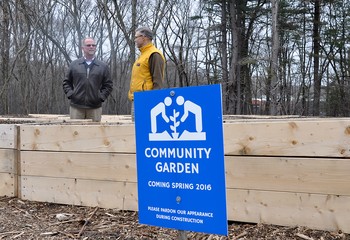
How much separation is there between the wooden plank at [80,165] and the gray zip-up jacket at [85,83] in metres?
1.66

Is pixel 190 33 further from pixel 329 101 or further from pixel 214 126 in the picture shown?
pixel 214 126

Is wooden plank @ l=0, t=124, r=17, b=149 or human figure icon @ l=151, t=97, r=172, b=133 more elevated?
human figure icon @ l=151, t=97, r=172, b=133

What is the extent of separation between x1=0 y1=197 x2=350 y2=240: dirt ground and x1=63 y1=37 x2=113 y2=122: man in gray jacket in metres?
2.05

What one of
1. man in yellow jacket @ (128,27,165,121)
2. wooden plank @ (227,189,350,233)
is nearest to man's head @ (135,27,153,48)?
man in yellow jacket @ (128,27,165,121)

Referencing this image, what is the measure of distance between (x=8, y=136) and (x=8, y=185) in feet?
1.78

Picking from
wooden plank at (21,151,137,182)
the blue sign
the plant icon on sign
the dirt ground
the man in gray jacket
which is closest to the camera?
the blue sign

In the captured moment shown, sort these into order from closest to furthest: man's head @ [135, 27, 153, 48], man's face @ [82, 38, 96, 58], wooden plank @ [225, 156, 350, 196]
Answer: wooden plank @ [225, 156, 350, 196]
man's head @ [135, 27, 153, 48]
man's face @ [82, 38, 96, 58]

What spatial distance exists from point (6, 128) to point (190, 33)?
86.3 feet

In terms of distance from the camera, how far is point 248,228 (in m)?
3.08

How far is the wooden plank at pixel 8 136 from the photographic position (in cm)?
438

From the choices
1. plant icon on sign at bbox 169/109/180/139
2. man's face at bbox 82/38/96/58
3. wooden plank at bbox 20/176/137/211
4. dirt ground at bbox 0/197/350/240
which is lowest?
dirt ground at bbox 0/197/350/240

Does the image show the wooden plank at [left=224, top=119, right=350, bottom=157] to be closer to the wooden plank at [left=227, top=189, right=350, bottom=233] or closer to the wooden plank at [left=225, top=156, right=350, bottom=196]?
the wooden plank at [left=225, top=156, right=350, bottom=196]

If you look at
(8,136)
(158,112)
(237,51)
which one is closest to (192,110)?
(158,112)

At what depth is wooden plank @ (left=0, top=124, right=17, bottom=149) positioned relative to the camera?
14.4 feet
